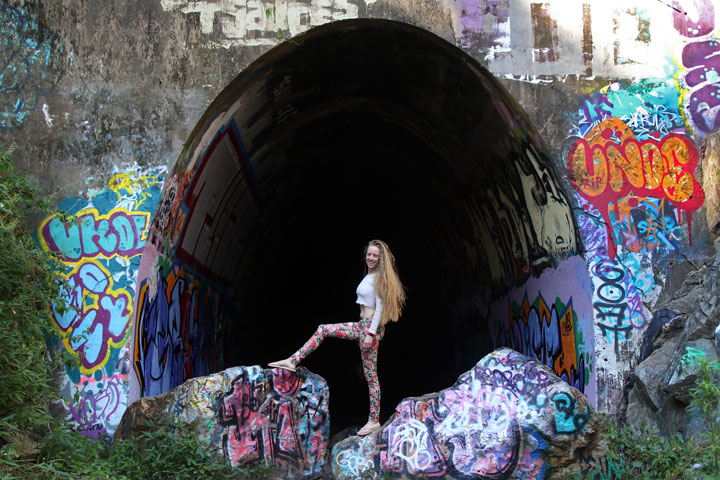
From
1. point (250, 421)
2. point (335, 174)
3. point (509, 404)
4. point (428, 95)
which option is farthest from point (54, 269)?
point (335, 174)

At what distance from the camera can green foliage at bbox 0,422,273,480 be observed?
547 cm

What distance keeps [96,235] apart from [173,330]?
2113mm

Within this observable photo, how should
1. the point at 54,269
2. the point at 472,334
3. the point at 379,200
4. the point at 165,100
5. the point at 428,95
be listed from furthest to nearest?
the point at 379,200 < the point at 472,334 < the point at 428,95 < the point at 165,100 < the point at 54,269

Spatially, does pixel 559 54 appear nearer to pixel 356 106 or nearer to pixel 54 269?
pixel 356 106

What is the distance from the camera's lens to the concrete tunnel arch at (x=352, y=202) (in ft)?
25.7

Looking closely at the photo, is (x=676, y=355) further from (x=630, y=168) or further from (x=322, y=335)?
(x=322, y=335)

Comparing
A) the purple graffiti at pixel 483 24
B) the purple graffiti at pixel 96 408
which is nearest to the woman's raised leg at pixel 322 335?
the purple graffiti at pixel 96 408

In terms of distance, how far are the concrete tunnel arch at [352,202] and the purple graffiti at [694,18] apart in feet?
6.90

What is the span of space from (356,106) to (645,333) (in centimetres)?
576

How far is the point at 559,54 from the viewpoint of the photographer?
754 cm

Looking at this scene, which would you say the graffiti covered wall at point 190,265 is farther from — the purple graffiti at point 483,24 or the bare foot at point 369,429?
the purple graffiti at point 483,24

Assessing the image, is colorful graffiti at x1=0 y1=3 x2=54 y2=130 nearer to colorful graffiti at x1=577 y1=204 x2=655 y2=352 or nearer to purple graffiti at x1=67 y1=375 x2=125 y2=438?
purple graffiti at x1=67 y1=375 x2=125 y2=438

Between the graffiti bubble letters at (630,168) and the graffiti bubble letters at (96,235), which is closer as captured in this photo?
the graffiti bubble letters at (96,235)

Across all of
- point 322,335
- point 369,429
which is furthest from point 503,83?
point 369,429
